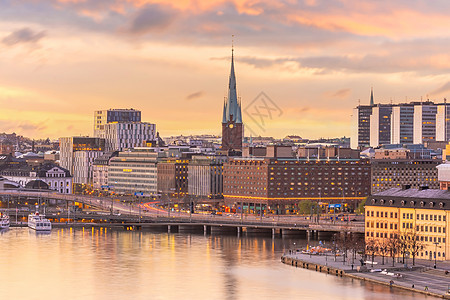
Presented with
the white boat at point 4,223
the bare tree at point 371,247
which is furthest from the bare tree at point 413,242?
the white boat at point 4,223

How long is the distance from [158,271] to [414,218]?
28.6 metres

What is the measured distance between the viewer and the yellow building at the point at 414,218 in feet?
409

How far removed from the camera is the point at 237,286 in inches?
4488

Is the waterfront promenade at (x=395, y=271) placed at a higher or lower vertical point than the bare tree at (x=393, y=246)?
lower

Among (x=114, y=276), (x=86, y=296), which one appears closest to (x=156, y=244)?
(x=114, y=276)

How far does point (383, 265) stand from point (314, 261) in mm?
9773

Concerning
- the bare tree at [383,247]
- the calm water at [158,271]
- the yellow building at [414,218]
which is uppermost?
the yellow building at [414,218]

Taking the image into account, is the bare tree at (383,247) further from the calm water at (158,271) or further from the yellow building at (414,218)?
the calm water at (158,271)

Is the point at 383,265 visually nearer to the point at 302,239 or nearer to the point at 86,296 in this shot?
the point at 86,296

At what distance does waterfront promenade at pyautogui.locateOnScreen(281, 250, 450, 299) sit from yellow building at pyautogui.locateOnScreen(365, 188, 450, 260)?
8.42 ft

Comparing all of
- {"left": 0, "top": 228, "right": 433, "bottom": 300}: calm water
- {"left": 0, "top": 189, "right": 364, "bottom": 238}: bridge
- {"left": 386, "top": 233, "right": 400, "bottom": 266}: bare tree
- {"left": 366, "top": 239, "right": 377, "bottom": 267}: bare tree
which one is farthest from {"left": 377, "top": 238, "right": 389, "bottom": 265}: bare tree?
{"left": 0, "top": 189, "right": 364, "bottom": 238}: bridge

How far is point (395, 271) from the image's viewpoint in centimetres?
11662

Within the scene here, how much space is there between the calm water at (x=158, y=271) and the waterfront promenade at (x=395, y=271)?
1.34 metres

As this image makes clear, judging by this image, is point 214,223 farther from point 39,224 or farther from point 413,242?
point 413,242
